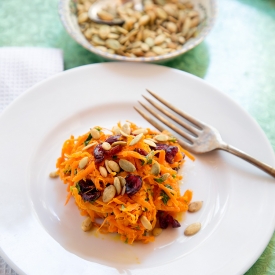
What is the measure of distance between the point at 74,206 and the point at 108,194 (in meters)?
Answer: 0.22

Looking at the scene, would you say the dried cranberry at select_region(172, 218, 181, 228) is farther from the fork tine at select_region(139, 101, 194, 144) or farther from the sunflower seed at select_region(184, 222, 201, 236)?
the fork tine at select_region(139, 101, 194, 144)

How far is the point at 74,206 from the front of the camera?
148cm

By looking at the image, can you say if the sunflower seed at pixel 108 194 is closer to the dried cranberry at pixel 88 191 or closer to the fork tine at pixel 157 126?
the dried cranberry at pixel 88 191

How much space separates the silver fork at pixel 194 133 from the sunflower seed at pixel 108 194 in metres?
0.44

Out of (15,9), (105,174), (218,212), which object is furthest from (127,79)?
(15,9)

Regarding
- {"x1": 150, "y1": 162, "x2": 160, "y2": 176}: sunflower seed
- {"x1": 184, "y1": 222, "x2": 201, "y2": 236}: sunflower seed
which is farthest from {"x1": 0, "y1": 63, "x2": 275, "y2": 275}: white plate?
{"x1": 150, "y1": 162, "x2": 160, "y2": 176}: sunflower seed

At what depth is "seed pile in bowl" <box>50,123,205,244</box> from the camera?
133 cm

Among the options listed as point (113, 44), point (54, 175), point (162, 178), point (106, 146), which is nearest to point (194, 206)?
point (162, 178)

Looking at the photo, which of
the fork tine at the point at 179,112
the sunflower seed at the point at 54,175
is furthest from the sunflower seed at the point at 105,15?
the sunflower seed at the point at 54,175

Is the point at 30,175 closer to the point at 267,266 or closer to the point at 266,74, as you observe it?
the point at 267,266

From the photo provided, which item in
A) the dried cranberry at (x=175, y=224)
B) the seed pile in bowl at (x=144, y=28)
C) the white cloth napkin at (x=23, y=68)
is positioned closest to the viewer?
the dried cranberry at (x=175, y=224)

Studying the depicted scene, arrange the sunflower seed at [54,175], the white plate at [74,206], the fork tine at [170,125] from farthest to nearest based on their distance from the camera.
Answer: the fork tine at [170,125], the sunflower seed at [54,175], the white plate at [74,206]

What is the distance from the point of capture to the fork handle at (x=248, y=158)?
1471 millimetres

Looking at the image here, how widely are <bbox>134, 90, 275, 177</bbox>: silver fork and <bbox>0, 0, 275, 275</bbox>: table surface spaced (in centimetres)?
34
